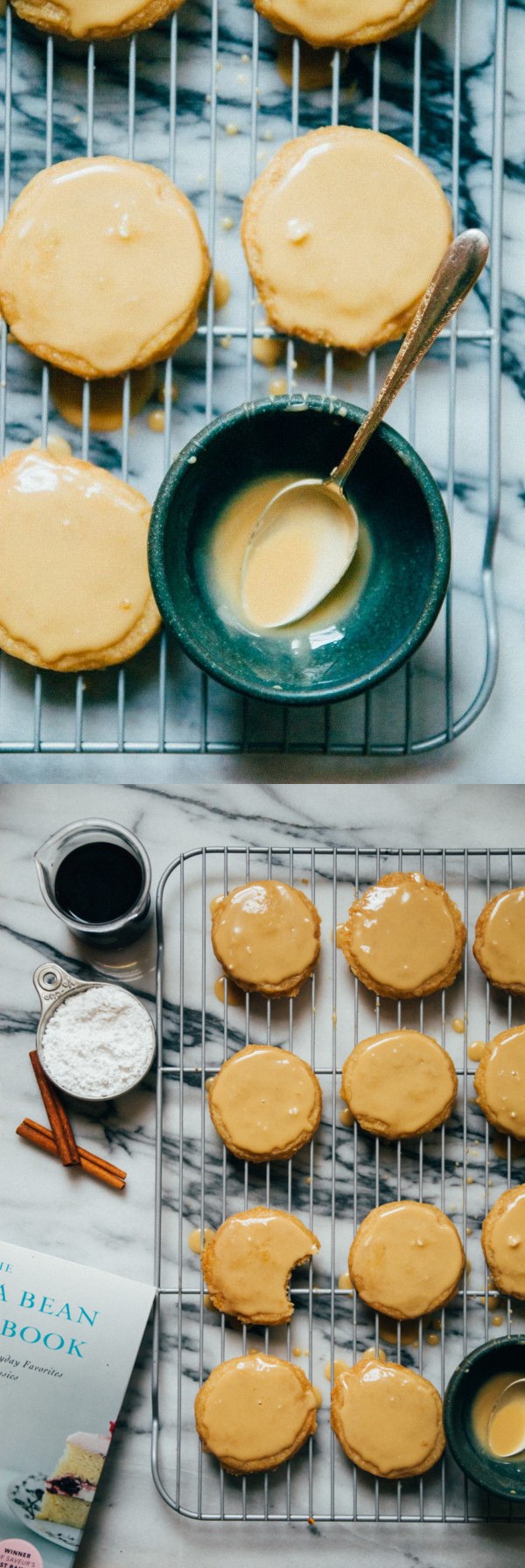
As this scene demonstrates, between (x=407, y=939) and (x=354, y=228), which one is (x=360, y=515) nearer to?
(x=354, y=228)

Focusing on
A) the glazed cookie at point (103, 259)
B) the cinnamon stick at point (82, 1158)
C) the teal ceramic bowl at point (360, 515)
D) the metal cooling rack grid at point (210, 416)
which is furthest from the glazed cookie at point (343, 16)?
the cinnamon stick at point (82, 1158)

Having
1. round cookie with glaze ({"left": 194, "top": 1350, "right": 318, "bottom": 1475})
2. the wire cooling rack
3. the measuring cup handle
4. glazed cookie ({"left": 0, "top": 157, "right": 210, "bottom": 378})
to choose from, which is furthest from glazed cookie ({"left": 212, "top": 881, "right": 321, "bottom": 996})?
glazed cookie ({"left": 0, "top": 157, "right": 210, "bottom": 378})

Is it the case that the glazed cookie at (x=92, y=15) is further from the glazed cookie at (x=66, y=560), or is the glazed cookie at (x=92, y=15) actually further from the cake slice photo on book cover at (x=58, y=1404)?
the cake slice photo on book cover at (x=58, y=1404)

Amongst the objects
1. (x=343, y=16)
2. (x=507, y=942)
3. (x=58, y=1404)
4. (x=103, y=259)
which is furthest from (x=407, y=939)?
(x=343, y=16)

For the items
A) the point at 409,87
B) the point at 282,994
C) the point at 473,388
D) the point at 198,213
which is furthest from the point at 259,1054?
the point at 409,87

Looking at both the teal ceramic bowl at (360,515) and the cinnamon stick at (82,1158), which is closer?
the teal ceramic bowl at (360,515)
